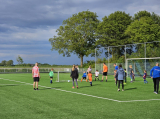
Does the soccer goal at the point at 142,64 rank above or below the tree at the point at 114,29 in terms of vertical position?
below

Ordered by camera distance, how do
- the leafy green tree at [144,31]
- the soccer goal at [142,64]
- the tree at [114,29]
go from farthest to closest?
the tree at [114,29], the leafy green tree at [144,31], the soccer goal at [142,64]

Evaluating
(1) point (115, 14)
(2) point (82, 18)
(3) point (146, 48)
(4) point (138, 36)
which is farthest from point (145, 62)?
(2) point (82, 18)

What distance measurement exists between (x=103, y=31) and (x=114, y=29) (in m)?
3.08

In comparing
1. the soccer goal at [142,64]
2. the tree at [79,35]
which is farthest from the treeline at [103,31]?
the soccer goal at [142,64]

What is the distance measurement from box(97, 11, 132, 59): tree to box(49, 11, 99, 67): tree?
347 cm

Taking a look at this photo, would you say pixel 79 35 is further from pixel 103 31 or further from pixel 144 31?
pixel 144 31

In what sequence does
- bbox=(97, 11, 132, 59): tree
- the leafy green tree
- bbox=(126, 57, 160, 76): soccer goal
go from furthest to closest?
bbox=(97, 11, 132, 59): tree, the leafy green tree, bbox=(126, 57, 160, 76): soccer goal

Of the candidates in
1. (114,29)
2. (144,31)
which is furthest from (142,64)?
(114,29)

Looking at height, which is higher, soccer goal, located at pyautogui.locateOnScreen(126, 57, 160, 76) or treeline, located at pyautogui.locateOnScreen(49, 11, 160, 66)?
treeline, located at pyautogui.locateOnScreen(49, 11, 160, 66)

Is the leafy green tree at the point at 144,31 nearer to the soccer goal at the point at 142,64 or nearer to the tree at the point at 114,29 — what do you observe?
the tree at the point at 114,29

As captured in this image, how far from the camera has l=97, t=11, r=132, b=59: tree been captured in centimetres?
6075

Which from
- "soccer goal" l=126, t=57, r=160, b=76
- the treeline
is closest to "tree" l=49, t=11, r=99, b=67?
the treeline

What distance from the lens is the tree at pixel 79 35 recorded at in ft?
218

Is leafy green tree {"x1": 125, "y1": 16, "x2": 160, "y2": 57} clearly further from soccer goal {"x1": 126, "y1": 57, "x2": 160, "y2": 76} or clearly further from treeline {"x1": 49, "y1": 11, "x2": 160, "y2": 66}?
soccer goal {"x1": 126, "y1": 57, "x2": 160, "y2": 76}
